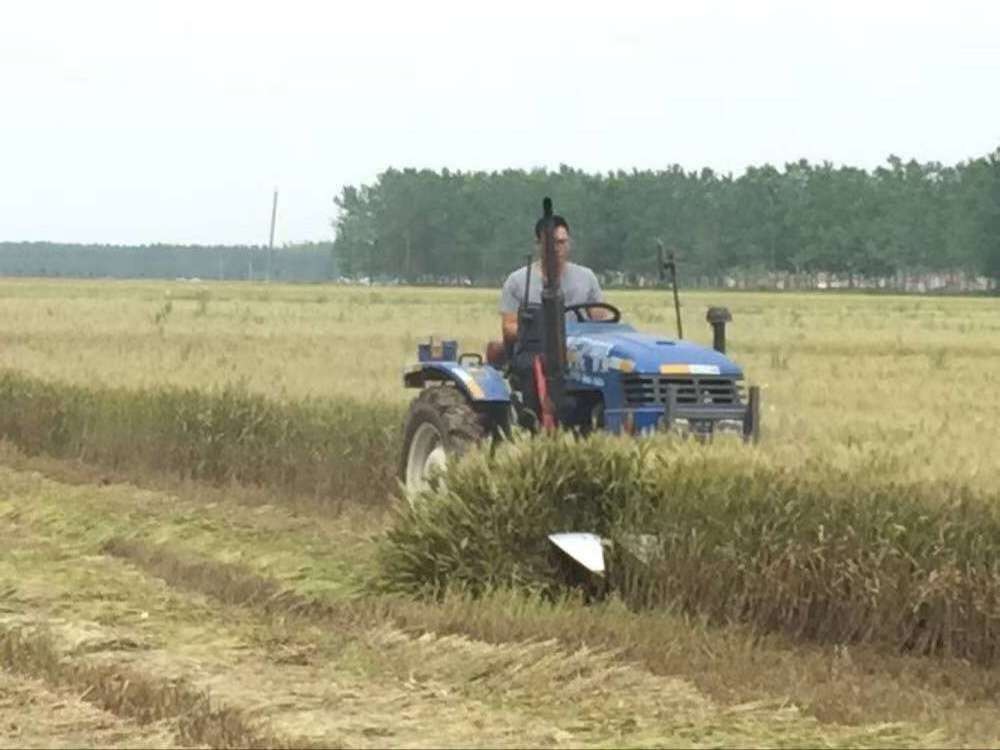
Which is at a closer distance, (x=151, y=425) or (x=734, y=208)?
(x=151, y=425)

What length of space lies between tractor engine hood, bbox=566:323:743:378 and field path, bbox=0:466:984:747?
73.5 inches

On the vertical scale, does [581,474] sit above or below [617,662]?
above

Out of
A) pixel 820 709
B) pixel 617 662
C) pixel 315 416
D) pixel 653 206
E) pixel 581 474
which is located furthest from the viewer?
pixel 653 206

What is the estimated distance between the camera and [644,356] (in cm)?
929

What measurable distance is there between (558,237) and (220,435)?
17.9ft

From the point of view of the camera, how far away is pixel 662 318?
Result: 121ft

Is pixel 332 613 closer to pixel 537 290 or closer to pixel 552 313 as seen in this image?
pixel 552 313

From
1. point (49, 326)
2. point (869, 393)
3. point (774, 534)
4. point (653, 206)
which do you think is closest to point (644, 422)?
point (774, 534)

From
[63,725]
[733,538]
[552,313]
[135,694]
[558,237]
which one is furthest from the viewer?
[558,237]

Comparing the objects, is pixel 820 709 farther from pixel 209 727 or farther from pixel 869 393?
pixel 869 393

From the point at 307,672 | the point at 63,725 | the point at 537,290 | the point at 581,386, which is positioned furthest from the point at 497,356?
the point at 63,725

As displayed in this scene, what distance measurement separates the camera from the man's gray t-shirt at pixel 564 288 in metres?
10.1

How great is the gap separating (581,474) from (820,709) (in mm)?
2685

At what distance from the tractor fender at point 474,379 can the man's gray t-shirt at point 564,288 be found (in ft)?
1.36
